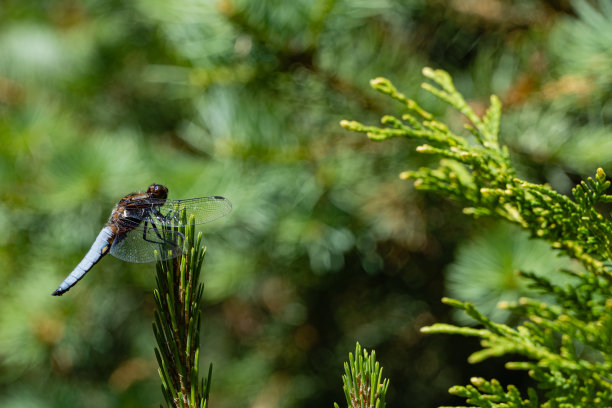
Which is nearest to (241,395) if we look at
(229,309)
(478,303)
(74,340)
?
(229,309)

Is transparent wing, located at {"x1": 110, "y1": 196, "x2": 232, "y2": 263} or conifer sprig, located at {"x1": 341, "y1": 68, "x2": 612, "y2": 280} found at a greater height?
conifer sprig, located at {"x1": 341, "y1": 68, "x2": 612, "y2": 280}

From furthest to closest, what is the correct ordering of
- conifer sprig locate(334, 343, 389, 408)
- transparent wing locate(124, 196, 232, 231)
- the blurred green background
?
1. the blurred green background
2. transparent wing locate(124, 196, 232, 231)
3. conifer sprig locate(334, 343, 389, 408)

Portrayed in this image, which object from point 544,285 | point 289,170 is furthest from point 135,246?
point 544,285

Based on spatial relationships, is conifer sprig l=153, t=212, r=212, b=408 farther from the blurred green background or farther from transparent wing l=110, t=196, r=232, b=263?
the blurred green background

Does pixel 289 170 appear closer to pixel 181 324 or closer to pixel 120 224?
pixel 120 224

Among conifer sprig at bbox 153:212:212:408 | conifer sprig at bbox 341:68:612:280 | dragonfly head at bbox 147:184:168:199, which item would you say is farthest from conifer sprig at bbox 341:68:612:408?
dragonfly head at bbox 147:184:168:199

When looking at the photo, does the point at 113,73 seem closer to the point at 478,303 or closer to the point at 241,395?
the point at 241,395
